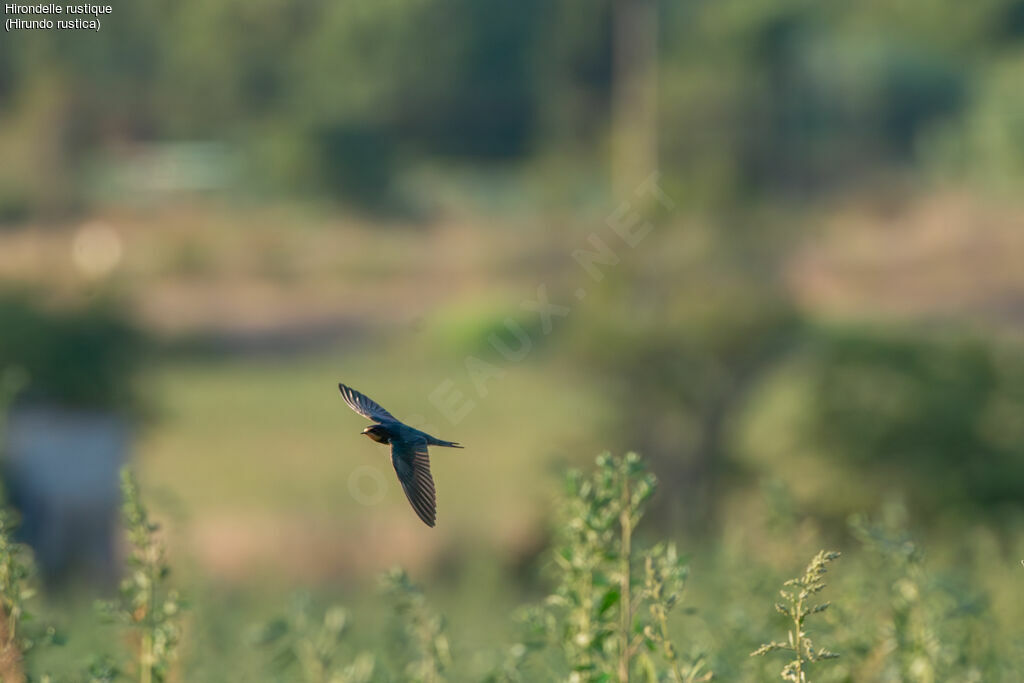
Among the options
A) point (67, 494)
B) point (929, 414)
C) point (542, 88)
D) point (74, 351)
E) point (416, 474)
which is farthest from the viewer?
point (542, 88)

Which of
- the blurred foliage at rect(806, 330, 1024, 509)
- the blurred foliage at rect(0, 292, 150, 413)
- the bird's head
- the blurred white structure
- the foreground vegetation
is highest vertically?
the blurred foliage at rect(0, 292, 150, 413)

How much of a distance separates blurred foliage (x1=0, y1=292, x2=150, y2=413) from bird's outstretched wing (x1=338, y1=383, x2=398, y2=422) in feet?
41.1

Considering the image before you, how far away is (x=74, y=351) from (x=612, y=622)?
13.6 meters

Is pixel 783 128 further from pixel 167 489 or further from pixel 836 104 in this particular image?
pixel 167 489

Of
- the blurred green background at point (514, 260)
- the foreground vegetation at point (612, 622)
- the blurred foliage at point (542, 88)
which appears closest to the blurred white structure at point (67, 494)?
the blurred green background at point (514, 260)

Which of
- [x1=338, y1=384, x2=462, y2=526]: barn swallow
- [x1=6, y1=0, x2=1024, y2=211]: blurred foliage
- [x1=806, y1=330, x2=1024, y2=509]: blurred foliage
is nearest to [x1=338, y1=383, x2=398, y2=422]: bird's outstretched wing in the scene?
[x1=338, y1=384, x2=462, y2=526]: barn swallow

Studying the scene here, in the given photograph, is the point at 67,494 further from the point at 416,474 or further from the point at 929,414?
the point at 416,474

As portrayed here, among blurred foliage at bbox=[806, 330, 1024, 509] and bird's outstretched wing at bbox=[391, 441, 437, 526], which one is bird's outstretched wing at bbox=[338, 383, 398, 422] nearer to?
bird's outstretched wing at bbox=[391, 441, 437, 526]

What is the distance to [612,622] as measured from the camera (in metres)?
2.08

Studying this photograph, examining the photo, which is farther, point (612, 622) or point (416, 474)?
point (612, 622)

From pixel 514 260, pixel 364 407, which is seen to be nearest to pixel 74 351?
pixel 514 260

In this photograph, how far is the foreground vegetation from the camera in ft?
6.24

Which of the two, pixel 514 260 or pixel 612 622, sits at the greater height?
pixel 514 260

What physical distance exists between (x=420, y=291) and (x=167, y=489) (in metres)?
14.6
